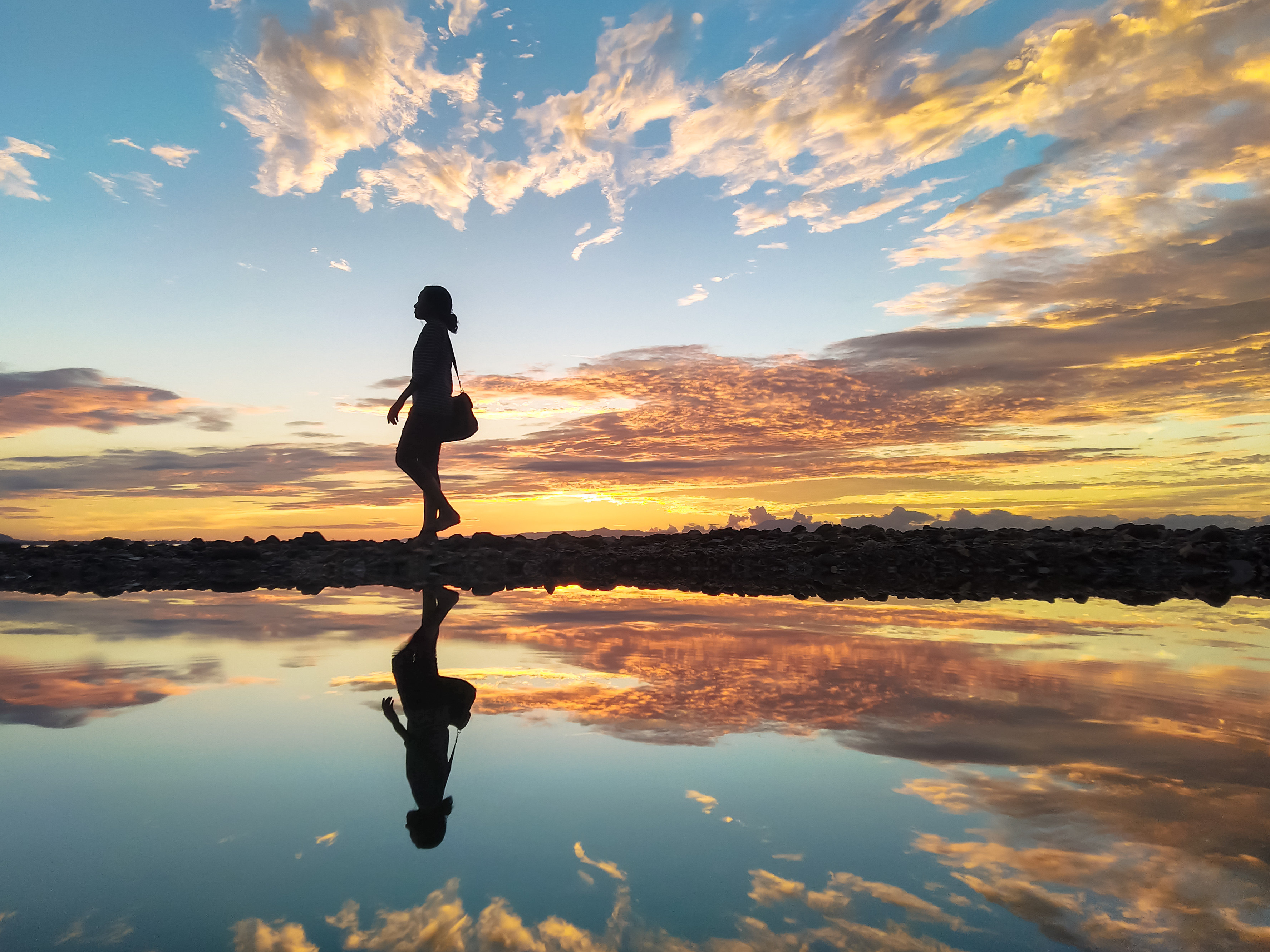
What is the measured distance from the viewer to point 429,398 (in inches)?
489

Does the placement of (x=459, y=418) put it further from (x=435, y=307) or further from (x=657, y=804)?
(x=657, y=804)

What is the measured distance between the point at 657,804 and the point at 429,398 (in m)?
11.1

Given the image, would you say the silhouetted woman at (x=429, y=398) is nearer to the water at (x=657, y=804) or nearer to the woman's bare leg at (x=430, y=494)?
the woman's bare leg at (x=430, y=494)

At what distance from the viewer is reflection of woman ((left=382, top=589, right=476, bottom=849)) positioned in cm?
217

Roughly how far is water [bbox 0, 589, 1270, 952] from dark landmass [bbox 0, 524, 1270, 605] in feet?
16.0

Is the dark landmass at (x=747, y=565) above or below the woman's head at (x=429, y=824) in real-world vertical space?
above

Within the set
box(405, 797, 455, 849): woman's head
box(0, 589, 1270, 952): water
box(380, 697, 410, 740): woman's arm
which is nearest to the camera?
box(0, 589, 1270, 952): water

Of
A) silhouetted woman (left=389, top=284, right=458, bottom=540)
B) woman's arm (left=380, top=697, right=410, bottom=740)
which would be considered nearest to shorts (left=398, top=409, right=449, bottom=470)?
silhouetted woman (left=389, top=284, right=458, bottom=540)

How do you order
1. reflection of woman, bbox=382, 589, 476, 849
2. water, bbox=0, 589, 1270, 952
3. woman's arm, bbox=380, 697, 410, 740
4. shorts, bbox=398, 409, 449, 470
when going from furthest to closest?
shorts, bbox=398, 409, 449, 470 → woman's arm, bbox=380, 697, 410, 740 → reflection of woman, bbox=382, 589, 476, 849 → water, bbox=0, 589, 1270, 952

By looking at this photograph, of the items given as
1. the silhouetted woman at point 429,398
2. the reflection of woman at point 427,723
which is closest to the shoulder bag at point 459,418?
the silhouetted woman at point 429,398

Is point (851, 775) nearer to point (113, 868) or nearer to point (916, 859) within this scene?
point (916, 859)

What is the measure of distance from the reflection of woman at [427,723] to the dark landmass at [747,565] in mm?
4991

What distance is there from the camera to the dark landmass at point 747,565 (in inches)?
391

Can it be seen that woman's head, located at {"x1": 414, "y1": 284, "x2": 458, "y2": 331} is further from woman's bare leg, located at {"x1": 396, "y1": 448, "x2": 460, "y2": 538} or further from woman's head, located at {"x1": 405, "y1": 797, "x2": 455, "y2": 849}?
woman's head, located at {"x1": 405, "y1": 797, "x2": 455, "y2": 849}
